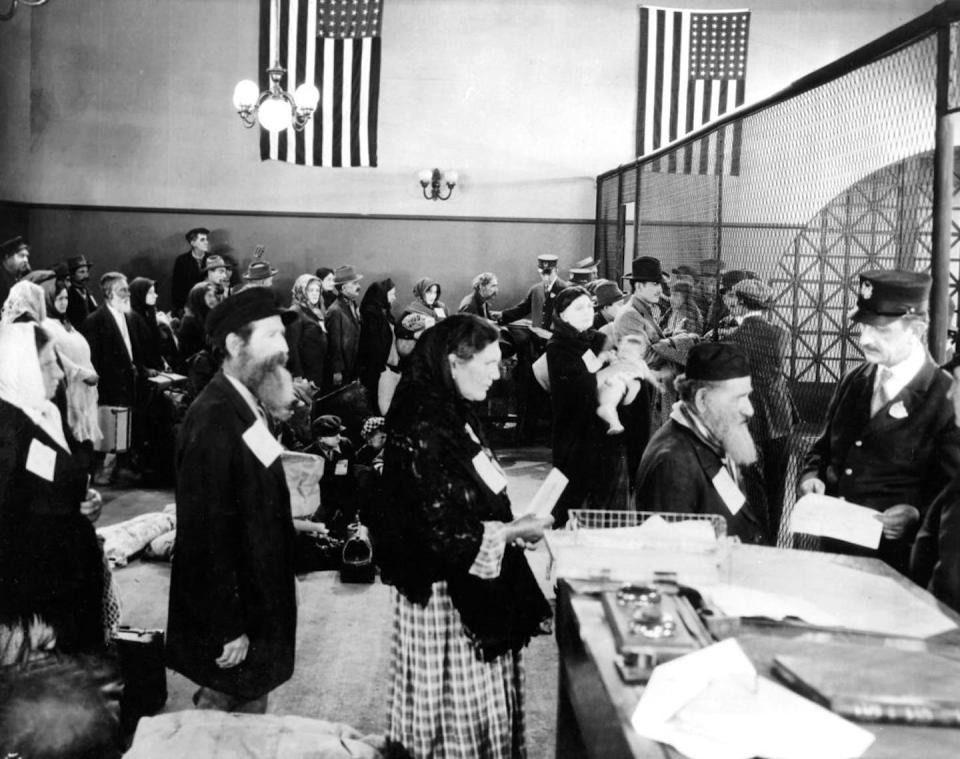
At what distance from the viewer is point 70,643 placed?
9.57 feet

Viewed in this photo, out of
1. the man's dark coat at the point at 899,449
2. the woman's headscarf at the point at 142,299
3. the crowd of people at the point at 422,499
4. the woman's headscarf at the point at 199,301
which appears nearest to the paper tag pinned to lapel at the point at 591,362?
the crowd of people at the point at 422,499

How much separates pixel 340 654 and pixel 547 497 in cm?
209

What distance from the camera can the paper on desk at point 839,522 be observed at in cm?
316

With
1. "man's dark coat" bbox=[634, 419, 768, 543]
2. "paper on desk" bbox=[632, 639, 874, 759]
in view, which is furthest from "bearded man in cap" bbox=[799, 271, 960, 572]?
"paper on desk" bbox=[632, 639, 874, 759]

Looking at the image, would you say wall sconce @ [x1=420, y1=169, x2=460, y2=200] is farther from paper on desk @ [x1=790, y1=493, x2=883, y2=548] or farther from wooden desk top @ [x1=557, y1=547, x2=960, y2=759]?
wooden desk top @ [x1=557, y1=547, x2=960, y2=759]

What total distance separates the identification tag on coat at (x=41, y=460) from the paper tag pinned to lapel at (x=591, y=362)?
293 centimetres

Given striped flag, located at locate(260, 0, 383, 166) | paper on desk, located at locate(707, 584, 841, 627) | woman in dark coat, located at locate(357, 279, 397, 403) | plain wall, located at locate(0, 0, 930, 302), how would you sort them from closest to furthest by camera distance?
paper on desk, located at locate(707, 584, 841, 627)
woman in dark coat, located at locate(357, 279, 397, 403)
striped flag, located at locate(260, 0, 383, 166)
plain wall, located at locate(0, 0, 930, 302)

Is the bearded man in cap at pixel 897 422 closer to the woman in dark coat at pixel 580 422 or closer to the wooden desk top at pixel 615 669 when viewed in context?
the wooden desk top at pixel 615 669

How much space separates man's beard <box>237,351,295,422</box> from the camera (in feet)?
9.73

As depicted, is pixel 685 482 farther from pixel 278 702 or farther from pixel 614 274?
pixel 614 274

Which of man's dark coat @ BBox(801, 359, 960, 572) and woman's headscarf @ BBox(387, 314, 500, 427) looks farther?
man's dark coat @ BBox(801, 359, 960, 572)

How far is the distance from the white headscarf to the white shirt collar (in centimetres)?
291

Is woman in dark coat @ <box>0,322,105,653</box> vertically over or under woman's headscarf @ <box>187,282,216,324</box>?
under

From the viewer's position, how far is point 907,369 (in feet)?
11.4
